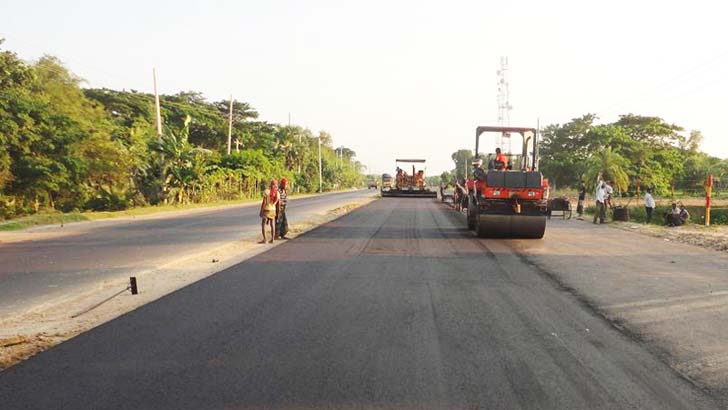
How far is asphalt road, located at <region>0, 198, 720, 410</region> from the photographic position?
12.3ft

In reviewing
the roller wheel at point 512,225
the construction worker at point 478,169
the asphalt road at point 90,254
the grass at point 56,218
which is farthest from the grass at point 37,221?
the roller wheel at point 512,225

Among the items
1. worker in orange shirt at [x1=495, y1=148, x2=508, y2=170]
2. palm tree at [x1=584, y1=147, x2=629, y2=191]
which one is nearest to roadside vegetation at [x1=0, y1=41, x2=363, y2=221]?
worker in orange shirt at [x1=495, y1=148, x2=508, y2=170]

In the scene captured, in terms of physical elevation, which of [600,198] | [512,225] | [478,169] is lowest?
[512,225]

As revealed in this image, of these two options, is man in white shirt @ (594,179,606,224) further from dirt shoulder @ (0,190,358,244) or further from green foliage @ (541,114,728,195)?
green foliage @ (541,114,728,195)

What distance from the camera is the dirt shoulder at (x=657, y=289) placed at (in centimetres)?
492

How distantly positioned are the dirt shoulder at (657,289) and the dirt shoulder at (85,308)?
5.74 m

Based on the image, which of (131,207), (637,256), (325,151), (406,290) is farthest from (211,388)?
(325,151)

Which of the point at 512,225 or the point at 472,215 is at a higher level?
the point at 472,215

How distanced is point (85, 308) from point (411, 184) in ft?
133

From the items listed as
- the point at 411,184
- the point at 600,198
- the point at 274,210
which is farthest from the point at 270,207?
the point at 411,184

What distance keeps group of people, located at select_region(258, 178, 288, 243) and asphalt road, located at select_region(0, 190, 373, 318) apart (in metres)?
1.30

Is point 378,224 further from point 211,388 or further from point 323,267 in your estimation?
point 211,388

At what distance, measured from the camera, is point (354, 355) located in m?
4.67

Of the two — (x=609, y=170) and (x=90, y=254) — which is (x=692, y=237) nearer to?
(x=90, y=254)
